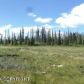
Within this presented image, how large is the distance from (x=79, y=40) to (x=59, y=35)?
47.3 feet

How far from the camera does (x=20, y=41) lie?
190 m

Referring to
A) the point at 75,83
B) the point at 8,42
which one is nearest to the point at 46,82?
the point at 75,83

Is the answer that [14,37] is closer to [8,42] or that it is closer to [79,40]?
[8,42]

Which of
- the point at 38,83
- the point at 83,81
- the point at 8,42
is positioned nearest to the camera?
the point at 38,83

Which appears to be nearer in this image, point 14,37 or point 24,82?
point 24,82

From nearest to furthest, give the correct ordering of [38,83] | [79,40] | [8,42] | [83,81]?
[38,83] < [83,81] < [8,42] < [79,40]

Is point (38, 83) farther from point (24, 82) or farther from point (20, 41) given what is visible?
point (20, 41)

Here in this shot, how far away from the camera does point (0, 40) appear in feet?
653

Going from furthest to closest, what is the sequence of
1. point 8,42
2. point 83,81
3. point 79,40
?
1. point 79,40
2. point 8,42
3. point 83,81

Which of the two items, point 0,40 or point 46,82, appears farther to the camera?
point 0,40

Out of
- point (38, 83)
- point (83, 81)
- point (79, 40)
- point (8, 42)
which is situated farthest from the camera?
point (79, 40)

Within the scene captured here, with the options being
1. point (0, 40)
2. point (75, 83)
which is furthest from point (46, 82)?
point (0, 40)

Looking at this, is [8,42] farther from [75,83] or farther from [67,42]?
[75,83]

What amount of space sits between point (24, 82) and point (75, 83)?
3052 millimetres
